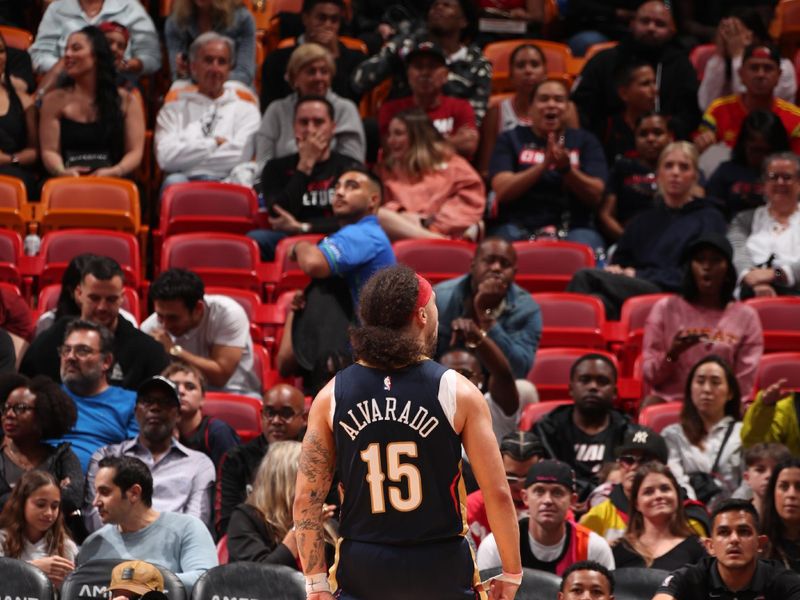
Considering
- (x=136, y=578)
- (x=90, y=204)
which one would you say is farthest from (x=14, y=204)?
(x=136, y=578)

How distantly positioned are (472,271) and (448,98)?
2.43 metres

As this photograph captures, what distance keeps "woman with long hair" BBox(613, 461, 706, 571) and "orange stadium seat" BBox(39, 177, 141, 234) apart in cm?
349

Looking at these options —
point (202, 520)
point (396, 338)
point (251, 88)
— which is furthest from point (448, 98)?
point (396, 338)

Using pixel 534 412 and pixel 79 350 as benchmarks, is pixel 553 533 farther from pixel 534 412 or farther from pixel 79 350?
pixel 79 350

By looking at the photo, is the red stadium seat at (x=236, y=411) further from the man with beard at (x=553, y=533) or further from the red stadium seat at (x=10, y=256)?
the man with beard at (x=553, y=533)

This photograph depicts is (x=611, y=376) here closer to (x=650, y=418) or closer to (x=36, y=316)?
(x=650, y=418)

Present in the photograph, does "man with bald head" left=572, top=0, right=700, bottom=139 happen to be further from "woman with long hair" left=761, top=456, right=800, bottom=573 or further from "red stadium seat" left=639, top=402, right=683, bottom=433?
"woman with long hair" left=761, top=456, right=800, bottom=573

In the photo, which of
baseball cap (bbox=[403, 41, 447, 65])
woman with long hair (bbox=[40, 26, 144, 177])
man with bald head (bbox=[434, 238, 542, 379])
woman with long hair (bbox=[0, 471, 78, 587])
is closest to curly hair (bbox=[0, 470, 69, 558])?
woman with long hair (bbox=[0, 471, 78, 587])

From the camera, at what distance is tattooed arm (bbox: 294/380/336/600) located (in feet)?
14.0

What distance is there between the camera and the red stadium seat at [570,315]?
829 cm

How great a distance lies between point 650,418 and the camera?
7.50 meters

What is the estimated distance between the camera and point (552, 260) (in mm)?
8914

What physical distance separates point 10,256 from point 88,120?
1.17 m

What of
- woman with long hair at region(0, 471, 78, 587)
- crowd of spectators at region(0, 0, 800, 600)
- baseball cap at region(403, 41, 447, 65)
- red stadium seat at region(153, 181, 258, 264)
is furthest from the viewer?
baseball cap at region(403, 41, 447, 65)
